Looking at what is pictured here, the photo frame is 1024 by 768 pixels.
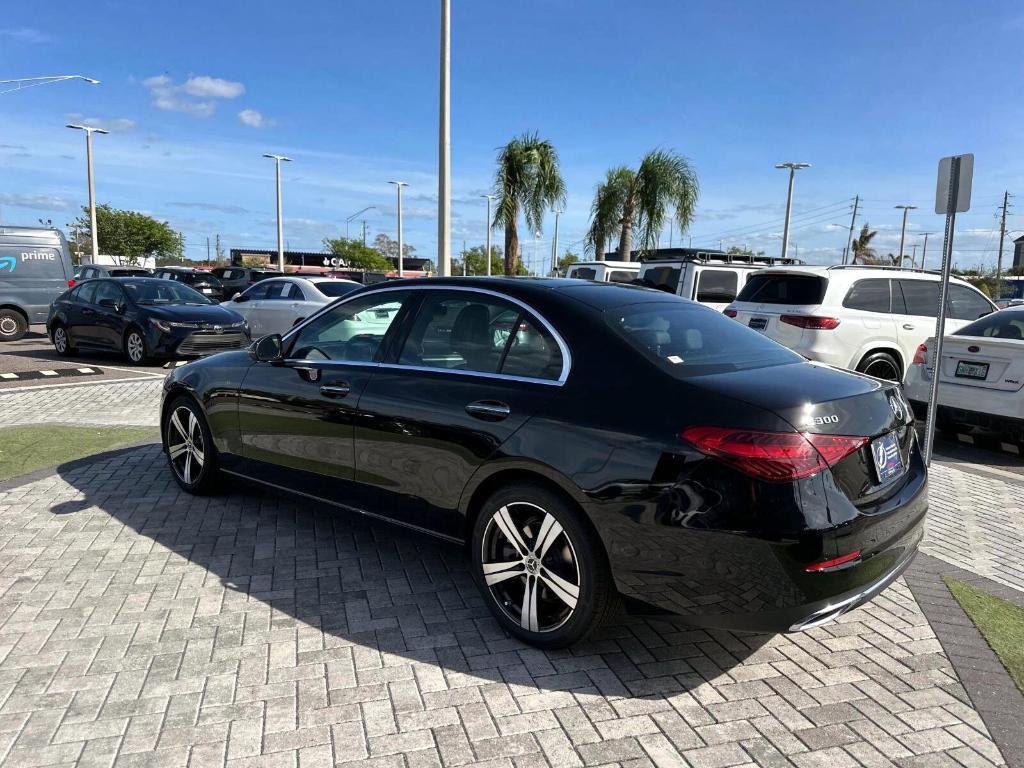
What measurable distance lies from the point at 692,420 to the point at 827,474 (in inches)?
20.6

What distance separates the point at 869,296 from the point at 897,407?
21.8 ft

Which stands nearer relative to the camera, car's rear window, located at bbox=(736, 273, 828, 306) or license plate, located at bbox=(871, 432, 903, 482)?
license plate, located at bbox=(871, 432, 903, 482)

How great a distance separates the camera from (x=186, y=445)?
5.34 m

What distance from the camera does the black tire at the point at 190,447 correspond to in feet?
16.8

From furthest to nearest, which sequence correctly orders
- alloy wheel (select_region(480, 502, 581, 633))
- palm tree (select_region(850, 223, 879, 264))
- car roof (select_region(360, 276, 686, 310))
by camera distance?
palm tree (select_region(850, 223, 879, 264)), car roof (select_region(360, 276, 686, 310)), alloy wheel (select_region(480, 502, 581, 633))

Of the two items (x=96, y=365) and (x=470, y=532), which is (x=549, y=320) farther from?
(x=96, y=365)

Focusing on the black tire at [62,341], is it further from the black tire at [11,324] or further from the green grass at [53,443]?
the green grass at [53,443]

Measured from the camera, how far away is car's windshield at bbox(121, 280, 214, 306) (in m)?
13.4

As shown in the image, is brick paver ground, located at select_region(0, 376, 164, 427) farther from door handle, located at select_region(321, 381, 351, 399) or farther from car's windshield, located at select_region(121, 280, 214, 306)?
door handle, located at select_region(321, 381, 351, 399)

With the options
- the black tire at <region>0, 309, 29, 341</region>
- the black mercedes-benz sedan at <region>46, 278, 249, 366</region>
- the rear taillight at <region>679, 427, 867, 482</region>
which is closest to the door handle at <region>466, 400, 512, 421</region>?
the rear taillight at <region>679, 427, 867, 482</region>

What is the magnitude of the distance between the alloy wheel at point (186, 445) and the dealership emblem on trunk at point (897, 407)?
13.8 feet

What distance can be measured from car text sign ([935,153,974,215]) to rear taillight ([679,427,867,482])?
4.68 meters

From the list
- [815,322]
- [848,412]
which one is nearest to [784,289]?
[815,322]

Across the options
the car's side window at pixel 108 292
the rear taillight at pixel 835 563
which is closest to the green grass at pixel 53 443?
the rear taillight at pixel 835 563
